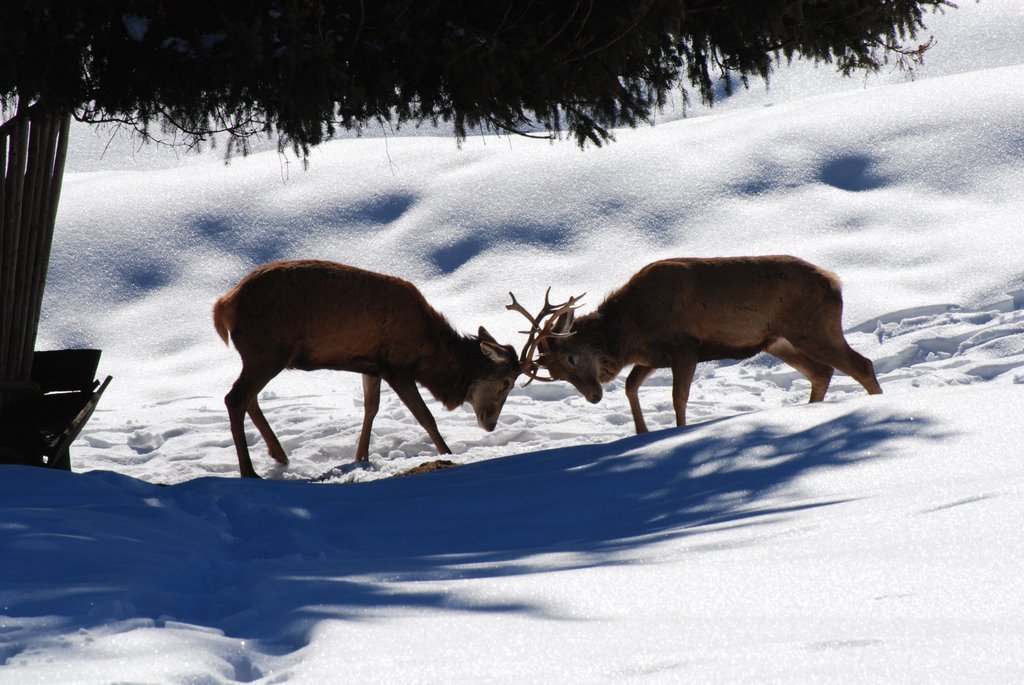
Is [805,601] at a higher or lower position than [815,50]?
lower

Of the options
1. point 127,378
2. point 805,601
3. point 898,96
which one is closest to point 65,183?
point 127,378

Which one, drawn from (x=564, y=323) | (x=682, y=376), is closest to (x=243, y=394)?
(x=564, y=323)

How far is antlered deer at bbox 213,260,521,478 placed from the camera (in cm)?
929

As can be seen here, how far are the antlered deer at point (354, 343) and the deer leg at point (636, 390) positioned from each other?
3.29 feet

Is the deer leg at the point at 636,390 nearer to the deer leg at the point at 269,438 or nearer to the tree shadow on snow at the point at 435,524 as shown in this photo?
the tree shadow on snow at the point at 435,524

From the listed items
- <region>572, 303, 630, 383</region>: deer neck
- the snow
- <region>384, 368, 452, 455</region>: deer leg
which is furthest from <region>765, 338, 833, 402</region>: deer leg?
<region>384, 368, 452, 455</region>: deer leg

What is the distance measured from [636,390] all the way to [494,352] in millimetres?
1282

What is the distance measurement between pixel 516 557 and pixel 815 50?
529 centimetres

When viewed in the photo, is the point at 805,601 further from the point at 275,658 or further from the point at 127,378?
the point at 127,378

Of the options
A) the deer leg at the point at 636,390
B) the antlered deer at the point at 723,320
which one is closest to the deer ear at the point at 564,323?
the antlered deer at the point at 723,320

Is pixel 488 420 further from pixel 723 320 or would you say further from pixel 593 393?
pixel 723 320

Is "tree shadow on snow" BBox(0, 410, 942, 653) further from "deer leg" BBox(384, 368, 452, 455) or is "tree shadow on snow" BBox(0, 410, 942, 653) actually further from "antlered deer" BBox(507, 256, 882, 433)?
"antlered deer" BBox(507, 256, 882, 433)

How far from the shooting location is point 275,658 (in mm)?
2889

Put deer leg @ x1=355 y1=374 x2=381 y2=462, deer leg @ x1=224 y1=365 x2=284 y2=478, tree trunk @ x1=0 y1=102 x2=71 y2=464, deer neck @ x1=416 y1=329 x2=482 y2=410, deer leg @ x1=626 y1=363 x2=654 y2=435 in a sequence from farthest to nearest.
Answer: deer neck @ x1=416 y1=329 x2=482 y2=410, deer leg @ x1=626 y1=363 x2=654 y2=435, deer leg @ x1=355 y1=374 x2=381 y2=462, deer leg @ x1=224 y1=365 x2=284 y2=478, tree trunk @ x1=0 y1=102 x2=71 y2=464
